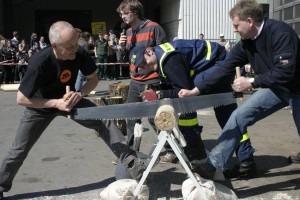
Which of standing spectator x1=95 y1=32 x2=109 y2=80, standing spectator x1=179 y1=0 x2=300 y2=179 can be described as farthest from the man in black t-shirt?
standing spectator x1=95 y1=32 x2=109 y2=80

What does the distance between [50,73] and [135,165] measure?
1.21 m

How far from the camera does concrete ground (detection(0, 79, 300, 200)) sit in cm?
451

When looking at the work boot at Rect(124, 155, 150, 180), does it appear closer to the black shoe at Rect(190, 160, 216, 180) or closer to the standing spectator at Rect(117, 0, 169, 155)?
the black shoe at Rect(190, 160, 216, 180)

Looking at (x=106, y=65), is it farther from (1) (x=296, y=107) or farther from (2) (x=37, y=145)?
(1) (x=296, y=107)

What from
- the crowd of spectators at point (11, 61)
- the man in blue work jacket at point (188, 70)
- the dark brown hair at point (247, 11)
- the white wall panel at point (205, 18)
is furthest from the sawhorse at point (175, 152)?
the white wall panel at point (205, 18)

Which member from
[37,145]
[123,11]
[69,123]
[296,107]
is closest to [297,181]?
[296,107]

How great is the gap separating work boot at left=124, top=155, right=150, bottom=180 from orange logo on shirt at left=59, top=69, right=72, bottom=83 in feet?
3.30

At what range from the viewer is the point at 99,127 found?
439 cm

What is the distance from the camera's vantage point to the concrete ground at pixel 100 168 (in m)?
4.51

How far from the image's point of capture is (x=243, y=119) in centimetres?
411

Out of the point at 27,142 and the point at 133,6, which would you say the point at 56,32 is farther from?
the point at 133,6

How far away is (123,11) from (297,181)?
289 cm

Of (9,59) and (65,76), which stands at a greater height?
(65,76)

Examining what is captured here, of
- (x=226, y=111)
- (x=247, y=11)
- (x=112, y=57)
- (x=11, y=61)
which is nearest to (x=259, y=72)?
(x=247, y=11)
